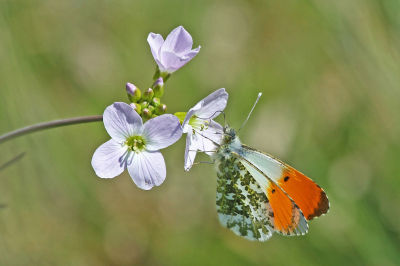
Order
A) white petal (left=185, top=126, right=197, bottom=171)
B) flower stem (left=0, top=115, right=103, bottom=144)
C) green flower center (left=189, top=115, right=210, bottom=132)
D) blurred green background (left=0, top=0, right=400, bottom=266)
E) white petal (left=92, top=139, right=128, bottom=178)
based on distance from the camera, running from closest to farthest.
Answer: flower stem (left=0, top=115, right=103, bottom=144) → white petal (left=92, top=139, right=128, bottom=178) → white petal (left=185, top=126, right=197, bottom=171) → green flower center (left=189, top=115, right=210, bottom=132) → blurred green background (left=0, top=0, right=400, bottom=266)

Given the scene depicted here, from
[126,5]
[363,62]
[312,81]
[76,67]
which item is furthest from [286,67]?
[76,67]

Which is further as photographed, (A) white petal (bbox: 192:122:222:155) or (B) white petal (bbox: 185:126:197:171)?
(A) white petal (bbox: 192:122:222:155)

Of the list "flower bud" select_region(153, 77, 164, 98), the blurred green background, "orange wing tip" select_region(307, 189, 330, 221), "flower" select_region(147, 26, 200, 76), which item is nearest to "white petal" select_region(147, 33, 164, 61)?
"flower" select_region(147, 26, 200, 76)

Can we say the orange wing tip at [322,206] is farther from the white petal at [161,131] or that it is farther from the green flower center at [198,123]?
the white petal at [161,131]

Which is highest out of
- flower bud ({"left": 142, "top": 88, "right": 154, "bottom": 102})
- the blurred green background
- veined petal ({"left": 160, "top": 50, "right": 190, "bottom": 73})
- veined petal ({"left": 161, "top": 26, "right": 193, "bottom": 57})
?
veined petal ({"left": 161, "top": 26, "right": 193, "bottom": 57})

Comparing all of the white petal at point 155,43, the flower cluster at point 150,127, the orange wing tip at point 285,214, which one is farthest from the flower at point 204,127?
the orange wing tip at point 285,214

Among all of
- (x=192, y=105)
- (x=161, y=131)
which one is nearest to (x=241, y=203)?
(x=161, y=131)

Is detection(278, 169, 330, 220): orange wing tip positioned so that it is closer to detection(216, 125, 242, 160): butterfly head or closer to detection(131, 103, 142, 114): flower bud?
detection(216, 125, 242, 160): butterfly head

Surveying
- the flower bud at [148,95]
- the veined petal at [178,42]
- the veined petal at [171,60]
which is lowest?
the flower bud at [148,95]
